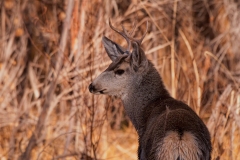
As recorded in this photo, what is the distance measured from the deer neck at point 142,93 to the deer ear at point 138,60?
0.09 meters

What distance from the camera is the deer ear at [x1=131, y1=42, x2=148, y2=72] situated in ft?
20.9

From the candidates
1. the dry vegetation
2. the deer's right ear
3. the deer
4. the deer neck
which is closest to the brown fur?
the deer

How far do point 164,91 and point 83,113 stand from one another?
1.29m

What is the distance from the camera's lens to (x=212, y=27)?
11.4 metres

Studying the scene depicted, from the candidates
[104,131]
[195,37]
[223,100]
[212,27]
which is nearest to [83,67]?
[104,131]

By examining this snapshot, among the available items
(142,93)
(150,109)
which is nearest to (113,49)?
(142,93)

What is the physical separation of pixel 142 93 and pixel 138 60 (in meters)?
0.33

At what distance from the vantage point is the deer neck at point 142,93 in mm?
6453

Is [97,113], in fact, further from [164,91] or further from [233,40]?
[233,40]

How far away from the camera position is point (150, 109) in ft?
20.6

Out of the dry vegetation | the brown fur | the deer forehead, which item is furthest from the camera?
the dry vegetation

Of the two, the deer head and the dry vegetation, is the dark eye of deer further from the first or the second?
the dry vegetation

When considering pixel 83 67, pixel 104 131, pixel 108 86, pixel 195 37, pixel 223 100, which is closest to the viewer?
pixel 108 86

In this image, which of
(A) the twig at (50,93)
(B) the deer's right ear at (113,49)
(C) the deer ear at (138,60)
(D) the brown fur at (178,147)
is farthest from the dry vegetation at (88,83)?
(D) the brown fur at (178,147)
